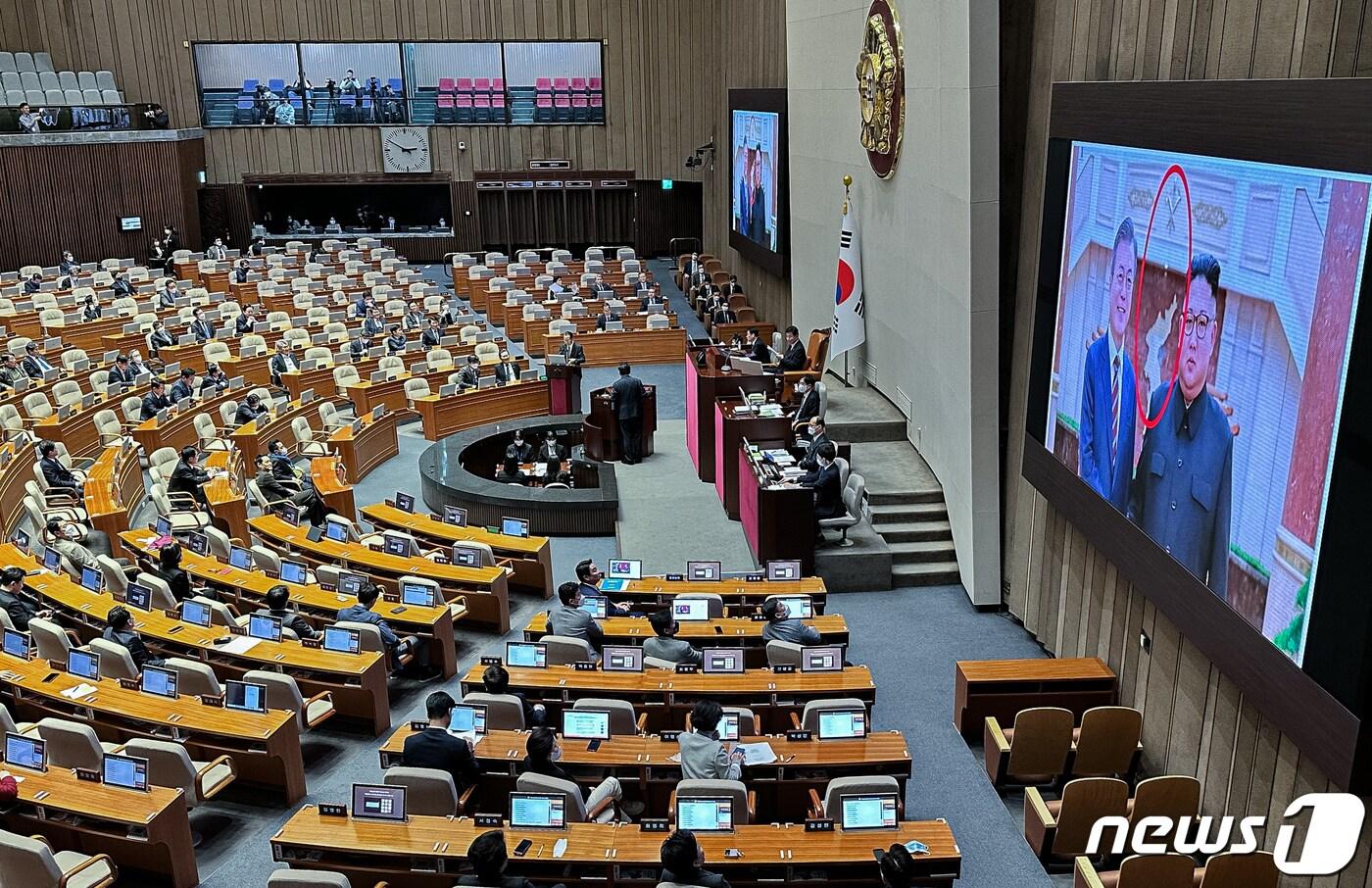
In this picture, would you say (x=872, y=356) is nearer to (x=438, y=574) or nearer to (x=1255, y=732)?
(x=438, y=574)

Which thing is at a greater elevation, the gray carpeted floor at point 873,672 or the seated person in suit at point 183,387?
the seated person in suit at point 183,387

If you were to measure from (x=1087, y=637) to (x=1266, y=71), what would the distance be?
4.40 meters

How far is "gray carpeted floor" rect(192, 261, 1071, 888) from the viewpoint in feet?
24.0

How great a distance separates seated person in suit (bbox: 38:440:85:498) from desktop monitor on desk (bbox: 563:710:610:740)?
8329mm

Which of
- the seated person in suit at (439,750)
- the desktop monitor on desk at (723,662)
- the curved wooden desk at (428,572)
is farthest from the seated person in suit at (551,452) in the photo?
the seated person in suit at (439,750)

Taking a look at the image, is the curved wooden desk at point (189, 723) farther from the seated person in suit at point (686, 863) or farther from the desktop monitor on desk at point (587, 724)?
the seated person in suit at point (686, 863)

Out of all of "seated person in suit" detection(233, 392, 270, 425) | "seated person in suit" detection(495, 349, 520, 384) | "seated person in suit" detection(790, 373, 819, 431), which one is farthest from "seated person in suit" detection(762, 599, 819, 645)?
"seated person in suit" detection(495, 349, 520, 384)

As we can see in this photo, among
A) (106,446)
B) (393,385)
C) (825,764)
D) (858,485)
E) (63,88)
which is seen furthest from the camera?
(63,88)

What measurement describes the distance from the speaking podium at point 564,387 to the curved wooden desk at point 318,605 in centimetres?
695

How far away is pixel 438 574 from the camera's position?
10.8 meters

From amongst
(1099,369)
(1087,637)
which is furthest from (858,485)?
(1099,369)

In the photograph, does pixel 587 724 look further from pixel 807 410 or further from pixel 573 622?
pixel 807 410

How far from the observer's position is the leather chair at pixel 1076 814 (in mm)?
6734

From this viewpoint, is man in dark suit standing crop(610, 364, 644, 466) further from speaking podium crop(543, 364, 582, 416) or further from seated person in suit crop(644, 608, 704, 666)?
seated person in suit crop(644, 608, 704, 666)
